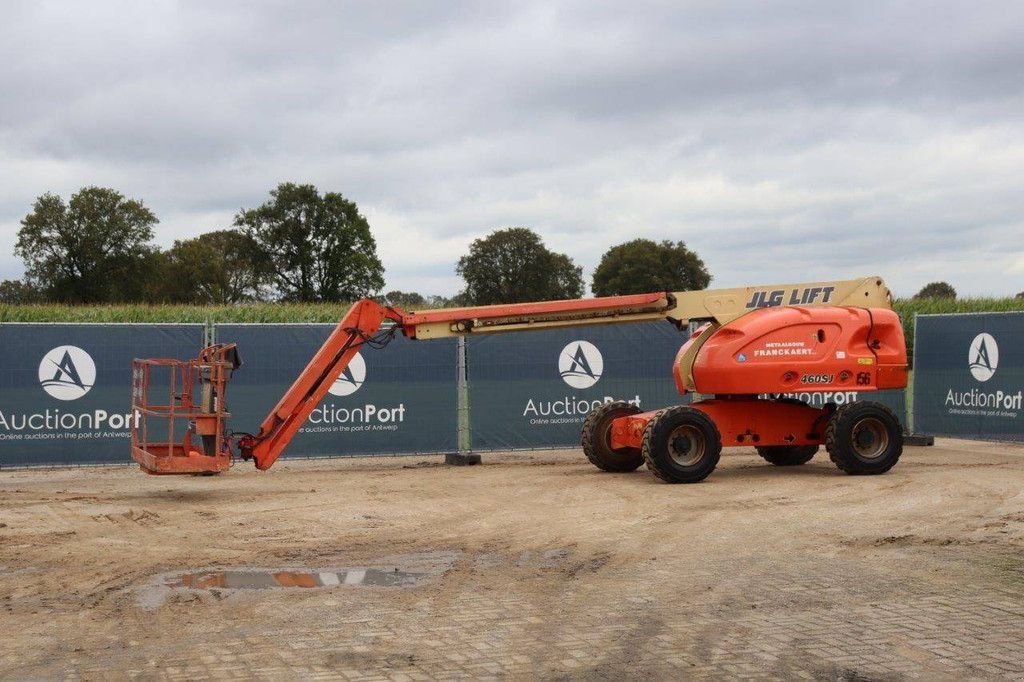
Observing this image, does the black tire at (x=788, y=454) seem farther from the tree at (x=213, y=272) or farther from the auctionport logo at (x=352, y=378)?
the tree at (x=213, y=272)

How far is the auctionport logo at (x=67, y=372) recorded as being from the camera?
58.3 feet

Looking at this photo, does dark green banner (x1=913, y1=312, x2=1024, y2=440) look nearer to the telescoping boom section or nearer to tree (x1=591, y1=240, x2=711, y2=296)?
the telescoping boom section

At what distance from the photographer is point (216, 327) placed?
18500 mm

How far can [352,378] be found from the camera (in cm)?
1891

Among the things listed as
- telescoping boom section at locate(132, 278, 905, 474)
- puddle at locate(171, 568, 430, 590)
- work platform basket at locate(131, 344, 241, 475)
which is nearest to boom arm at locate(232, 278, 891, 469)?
telescoping boom section at locate(132, 278, 905, 474)

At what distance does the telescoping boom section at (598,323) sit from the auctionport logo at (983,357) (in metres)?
4.46

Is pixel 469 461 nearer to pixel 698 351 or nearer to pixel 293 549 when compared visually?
pixel 698 351

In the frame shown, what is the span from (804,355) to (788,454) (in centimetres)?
244

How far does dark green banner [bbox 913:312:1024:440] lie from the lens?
2017cm

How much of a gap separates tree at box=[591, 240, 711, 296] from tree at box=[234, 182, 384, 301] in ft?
46.7

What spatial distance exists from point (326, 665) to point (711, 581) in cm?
362

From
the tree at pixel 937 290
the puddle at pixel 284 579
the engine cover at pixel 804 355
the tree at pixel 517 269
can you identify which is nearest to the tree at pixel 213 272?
the tree at pixel 517 269

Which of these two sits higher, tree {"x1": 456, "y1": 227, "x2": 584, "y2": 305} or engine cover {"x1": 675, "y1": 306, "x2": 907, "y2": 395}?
tree {"x1": 456, "y1": 227, "x2": 584, "y2": 305}

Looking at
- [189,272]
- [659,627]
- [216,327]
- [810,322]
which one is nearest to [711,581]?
[659,627]
